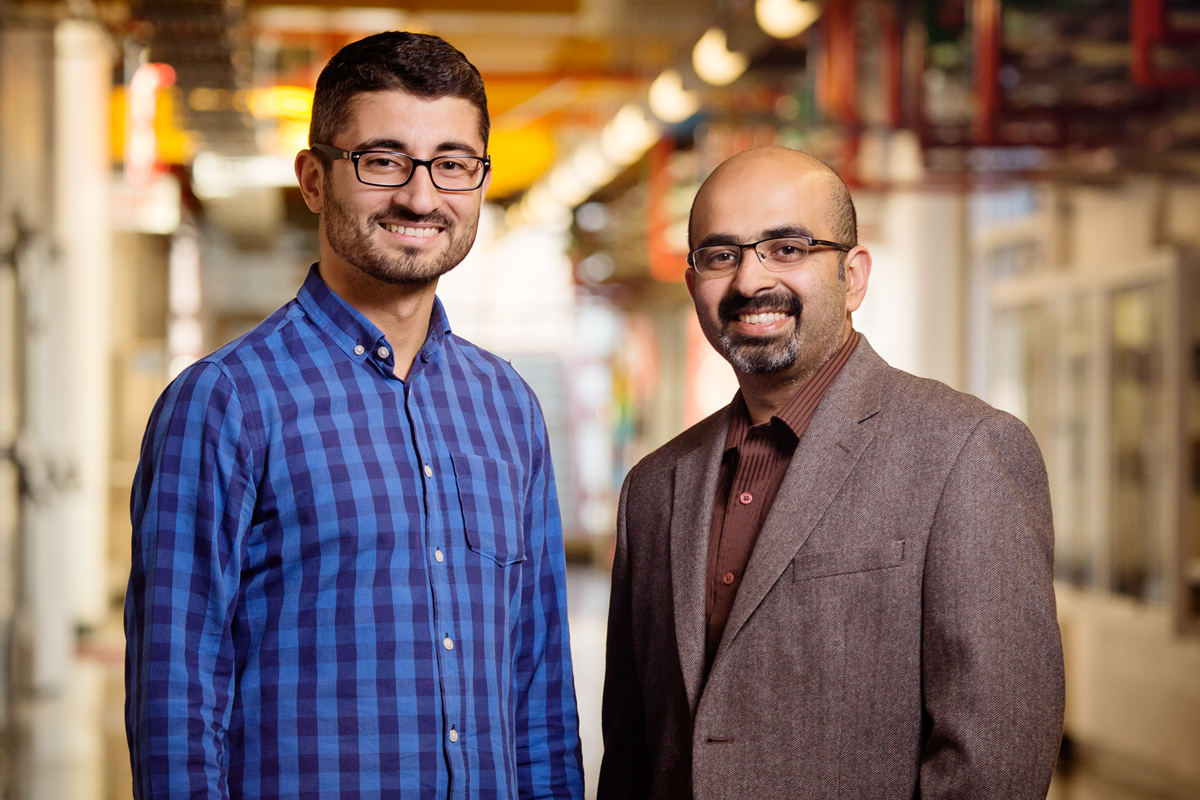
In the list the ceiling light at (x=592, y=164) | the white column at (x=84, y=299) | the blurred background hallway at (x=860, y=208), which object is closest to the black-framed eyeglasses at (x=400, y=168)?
the blurred background hallway at (x=860, y=208)

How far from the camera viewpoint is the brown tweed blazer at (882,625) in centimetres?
179

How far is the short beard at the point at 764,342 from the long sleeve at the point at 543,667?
34 centimetres

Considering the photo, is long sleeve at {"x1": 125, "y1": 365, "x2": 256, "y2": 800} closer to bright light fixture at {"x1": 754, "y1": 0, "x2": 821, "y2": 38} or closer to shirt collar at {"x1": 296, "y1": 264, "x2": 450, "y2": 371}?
shirt collar at {"x1": 296, "y1": 264, "x2": 450, "y2": 371}

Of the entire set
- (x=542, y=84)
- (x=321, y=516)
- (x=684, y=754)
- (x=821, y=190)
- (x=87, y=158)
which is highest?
(x=542, y=84)

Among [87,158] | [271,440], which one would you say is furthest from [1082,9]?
[87,158]

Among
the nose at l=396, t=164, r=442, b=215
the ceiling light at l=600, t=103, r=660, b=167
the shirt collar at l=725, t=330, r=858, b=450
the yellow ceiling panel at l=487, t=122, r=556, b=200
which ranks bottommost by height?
the shirt collar at l=725, t=330, r=858, b=450

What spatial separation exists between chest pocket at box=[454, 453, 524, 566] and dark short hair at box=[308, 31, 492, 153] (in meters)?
0.50

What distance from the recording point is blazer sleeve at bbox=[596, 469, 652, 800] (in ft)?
7.16

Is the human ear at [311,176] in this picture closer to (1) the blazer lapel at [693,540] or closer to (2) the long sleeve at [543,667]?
(2) the long sleeve at [543,667]

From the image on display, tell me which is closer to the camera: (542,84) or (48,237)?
(48,237)

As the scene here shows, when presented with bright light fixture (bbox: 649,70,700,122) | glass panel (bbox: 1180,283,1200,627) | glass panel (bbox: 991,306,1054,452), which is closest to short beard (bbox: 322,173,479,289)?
bright light fixture (bbox: 649,70,700,122)

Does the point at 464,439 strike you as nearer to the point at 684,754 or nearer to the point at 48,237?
the point at 684,754

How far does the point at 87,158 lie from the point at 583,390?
12.4 m

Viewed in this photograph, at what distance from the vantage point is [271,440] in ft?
5.79
